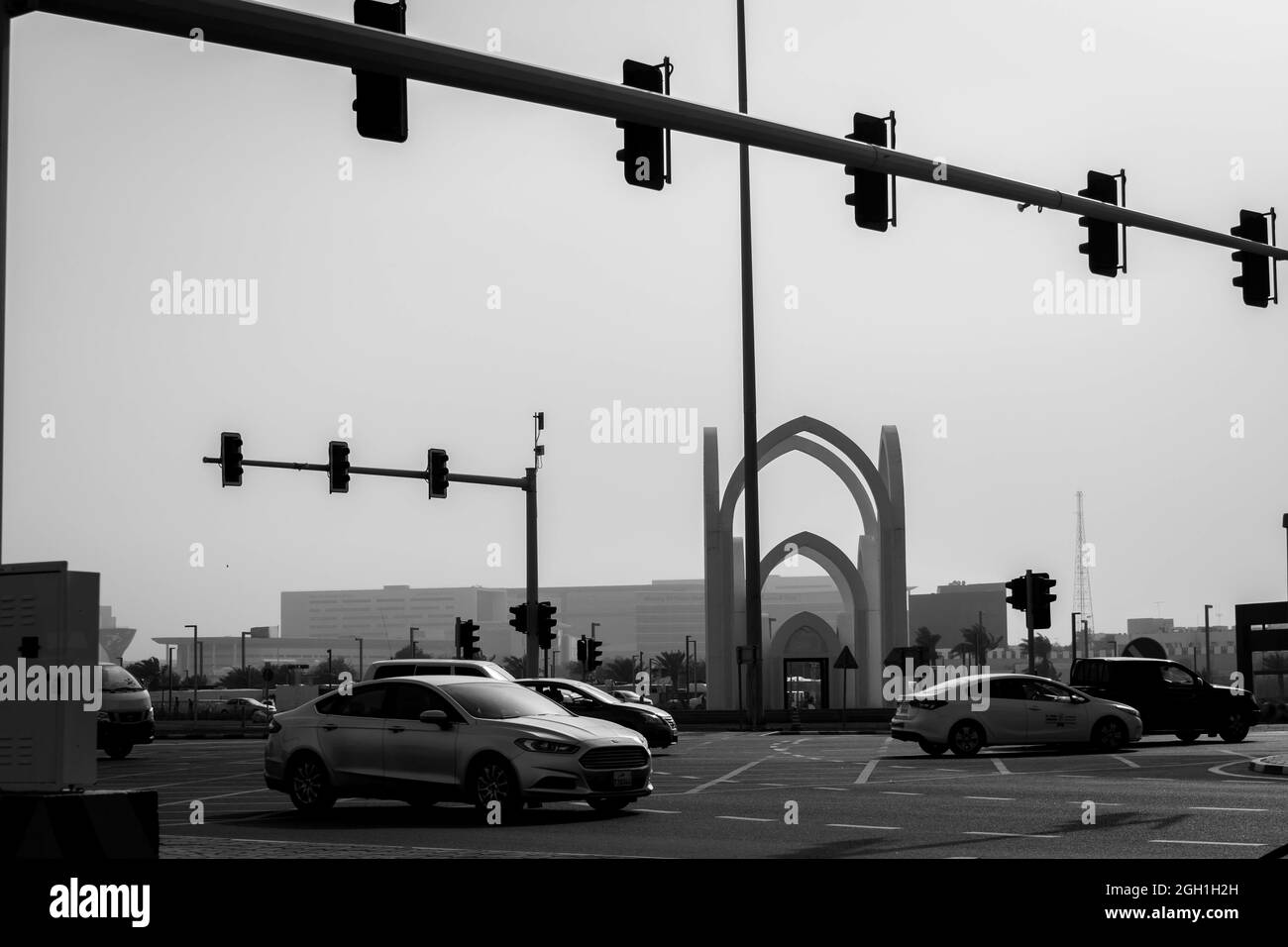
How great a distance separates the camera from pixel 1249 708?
3234 cm

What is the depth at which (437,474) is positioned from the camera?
3441 cm

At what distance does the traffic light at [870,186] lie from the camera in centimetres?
1522

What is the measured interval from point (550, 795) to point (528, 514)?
851 inches

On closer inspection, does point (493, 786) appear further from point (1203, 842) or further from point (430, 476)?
point (430, 476)

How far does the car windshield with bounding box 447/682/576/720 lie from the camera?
57.1 ft

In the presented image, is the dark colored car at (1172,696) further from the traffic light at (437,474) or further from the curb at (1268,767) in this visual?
the traffic light at (437,474)

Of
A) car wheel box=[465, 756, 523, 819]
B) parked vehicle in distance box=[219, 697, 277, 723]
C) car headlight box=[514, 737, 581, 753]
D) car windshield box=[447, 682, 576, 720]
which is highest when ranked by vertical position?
car windshield box=[447, 682, 576, 720]

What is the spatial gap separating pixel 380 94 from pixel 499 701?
789 centimetres

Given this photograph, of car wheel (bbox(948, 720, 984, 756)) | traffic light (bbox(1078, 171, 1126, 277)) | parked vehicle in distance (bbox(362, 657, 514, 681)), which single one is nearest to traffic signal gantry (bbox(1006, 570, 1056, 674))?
car wheel (bbox(948, 720, 984, 756))

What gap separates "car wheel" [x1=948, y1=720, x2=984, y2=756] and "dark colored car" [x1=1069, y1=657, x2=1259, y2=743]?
17.2ft

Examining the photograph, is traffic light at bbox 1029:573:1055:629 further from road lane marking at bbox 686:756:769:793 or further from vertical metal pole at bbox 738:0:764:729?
vertical metal pole at bbox 738:0:764:729

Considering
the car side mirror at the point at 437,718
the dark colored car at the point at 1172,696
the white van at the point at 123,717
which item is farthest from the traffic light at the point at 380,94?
the dark colored car at the point at 1172,696
